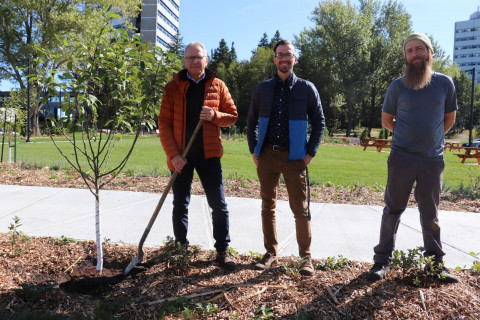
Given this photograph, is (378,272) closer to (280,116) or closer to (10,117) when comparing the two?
(280,116)

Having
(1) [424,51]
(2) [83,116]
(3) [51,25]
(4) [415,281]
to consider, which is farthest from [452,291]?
(3) [51,25]

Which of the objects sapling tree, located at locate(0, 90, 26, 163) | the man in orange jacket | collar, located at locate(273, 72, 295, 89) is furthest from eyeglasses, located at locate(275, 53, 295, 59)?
sapling tree, located at locate(0, 90, 26, 163)

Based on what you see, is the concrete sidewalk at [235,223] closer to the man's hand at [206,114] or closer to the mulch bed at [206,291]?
the mulch bed at [206,291]

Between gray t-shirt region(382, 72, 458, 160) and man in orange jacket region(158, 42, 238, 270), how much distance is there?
1.53m

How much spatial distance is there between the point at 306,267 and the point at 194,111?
1.74 m

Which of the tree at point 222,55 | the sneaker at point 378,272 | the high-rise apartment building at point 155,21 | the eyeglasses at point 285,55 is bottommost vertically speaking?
the sneaker at point 378,272

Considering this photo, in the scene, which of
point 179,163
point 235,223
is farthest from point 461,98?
point 179,163

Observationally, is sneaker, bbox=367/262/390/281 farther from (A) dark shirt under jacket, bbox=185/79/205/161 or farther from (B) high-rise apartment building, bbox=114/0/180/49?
(B) high-rise apartment building, bbox=114/0/180/49

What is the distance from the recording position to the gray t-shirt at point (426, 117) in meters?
3.04

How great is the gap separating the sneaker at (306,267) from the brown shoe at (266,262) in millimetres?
317

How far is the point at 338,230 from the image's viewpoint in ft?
15.3

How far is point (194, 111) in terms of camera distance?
135 inches

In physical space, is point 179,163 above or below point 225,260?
above

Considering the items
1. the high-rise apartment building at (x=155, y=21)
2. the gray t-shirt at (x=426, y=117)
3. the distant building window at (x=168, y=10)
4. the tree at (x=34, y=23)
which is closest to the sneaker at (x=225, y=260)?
the gray t-shirt at (x=426, y=117)
